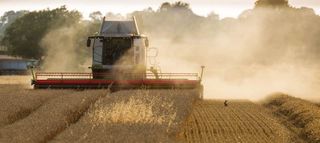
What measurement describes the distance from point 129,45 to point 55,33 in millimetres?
48688

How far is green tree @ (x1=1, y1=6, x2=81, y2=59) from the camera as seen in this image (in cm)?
7888

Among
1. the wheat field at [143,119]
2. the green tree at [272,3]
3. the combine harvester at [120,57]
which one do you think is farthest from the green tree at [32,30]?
the wheat field at [143,119]

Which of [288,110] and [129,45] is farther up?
[129,45]

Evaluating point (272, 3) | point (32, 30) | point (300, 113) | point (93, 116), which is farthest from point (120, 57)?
point (272, 3)

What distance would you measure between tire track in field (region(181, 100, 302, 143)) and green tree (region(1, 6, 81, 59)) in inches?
2128

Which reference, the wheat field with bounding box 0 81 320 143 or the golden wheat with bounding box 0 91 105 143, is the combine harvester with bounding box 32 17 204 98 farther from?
the golden wheat with bounding box 0 91 105 143

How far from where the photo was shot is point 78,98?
24.3 m

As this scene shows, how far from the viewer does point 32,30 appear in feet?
259

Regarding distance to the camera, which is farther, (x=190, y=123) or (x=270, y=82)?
(x=270, y=82)

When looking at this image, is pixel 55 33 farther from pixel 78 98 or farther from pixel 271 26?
pixel 78 98

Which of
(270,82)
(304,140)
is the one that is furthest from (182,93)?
(270,82)

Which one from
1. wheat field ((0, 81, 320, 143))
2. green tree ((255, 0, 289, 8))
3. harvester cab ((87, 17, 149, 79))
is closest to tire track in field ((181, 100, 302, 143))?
wheat field ((0, 81, 320, 143))

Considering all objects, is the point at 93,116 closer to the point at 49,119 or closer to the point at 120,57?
the point at 49,119

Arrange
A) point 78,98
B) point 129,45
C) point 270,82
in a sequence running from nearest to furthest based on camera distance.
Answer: point 78,98
point 129,45
point 270,82
